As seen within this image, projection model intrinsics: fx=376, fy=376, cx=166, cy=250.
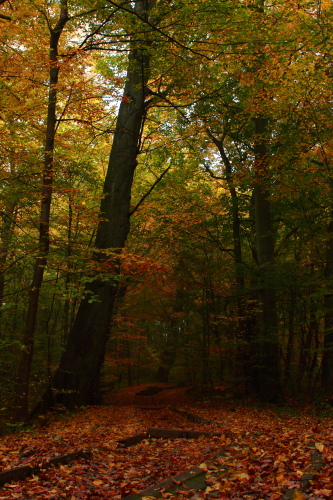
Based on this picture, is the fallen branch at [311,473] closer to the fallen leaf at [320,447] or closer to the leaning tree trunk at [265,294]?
the fallen leaf at [320,447]

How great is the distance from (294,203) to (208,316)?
4.36 meters

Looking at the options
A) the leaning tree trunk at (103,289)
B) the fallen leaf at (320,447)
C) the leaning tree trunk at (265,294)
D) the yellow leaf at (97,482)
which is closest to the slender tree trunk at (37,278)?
the leaning tree trunk at (103,289)

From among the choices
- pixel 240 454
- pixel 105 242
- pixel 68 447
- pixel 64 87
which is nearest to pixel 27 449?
pixel 68 447

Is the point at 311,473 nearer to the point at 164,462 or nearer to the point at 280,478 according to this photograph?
the point at 280,478

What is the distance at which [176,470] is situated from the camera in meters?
4.13

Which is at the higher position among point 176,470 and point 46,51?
point 46,51

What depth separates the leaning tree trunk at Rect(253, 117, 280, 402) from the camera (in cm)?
1067

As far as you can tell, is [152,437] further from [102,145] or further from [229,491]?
[102,145]

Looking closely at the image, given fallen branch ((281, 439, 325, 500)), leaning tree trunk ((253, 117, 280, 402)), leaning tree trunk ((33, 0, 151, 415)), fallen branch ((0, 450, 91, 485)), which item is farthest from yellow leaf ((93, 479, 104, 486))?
leaning tree trunk ((253, 117, 280, 402))

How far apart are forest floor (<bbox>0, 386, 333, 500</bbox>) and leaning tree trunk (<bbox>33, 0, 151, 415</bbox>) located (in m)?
1.00

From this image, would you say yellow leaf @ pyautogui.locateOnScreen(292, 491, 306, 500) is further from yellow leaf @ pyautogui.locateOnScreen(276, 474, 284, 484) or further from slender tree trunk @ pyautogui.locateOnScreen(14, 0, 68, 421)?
slender tree trunk @ pyautogui.locateOnScreen(14, 0, 68, 421)

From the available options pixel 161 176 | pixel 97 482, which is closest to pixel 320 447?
pixel 97 482

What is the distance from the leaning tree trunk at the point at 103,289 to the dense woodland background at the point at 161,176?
0.11ft

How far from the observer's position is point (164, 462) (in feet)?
15.0
